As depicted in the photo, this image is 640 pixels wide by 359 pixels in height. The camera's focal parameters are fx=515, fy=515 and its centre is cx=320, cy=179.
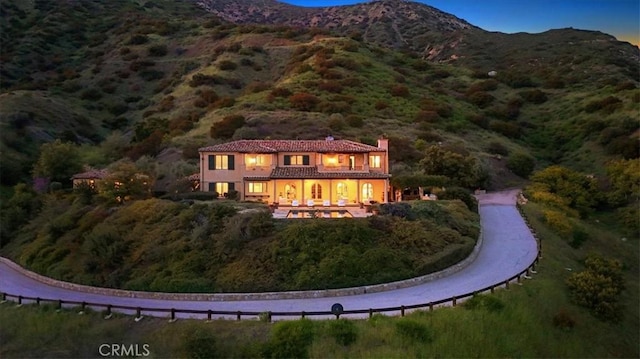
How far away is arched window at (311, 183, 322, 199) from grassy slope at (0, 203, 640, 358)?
1643 centimetres

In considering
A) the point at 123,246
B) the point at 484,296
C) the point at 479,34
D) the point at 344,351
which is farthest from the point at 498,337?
the point at 479,34

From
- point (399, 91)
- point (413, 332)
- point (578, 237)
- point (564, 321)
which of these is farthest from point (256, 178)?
point (399, 91)

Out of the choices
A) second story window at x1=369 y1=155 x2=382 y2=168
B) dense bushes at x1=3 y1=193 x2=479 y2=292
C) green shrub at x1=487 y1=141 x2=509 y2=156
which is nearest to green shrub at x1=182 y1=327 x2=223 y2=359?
dense bushes at x1=3 y1=193 x2=479 y2=292

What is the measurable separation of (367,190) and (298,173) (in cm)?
518

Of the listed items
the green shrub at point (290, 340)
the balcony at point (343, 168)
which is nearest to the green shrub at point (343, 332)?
the green shrub at point (290, 340)

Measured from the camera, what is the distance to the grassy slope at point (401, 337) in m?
18.7

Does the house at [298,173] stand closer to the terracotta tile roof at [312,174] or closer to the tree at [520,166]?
the terracotta tile roof at [312,174]

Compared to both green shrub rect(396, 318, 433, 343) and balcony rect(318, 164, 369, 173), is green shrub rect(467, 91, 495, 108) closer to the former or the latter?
balcony rect(318, 164, 369, 173)

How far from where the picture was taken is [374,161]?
4031 centimetres

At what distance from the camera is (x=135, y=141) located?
200 feet

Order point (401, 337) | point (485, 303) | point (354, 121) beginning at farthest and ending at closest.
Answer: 1. point (354, 121)
2. point (485, 303)
3. point (401, 337)

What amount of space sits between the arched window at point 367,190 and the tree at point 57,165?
27.4 metres

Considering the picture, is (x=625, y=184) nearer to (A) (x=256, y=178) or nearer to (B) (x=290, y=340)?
(A) (x=256, y=178)

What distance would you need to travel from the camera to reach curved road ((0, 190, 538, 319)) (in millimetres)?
22438
